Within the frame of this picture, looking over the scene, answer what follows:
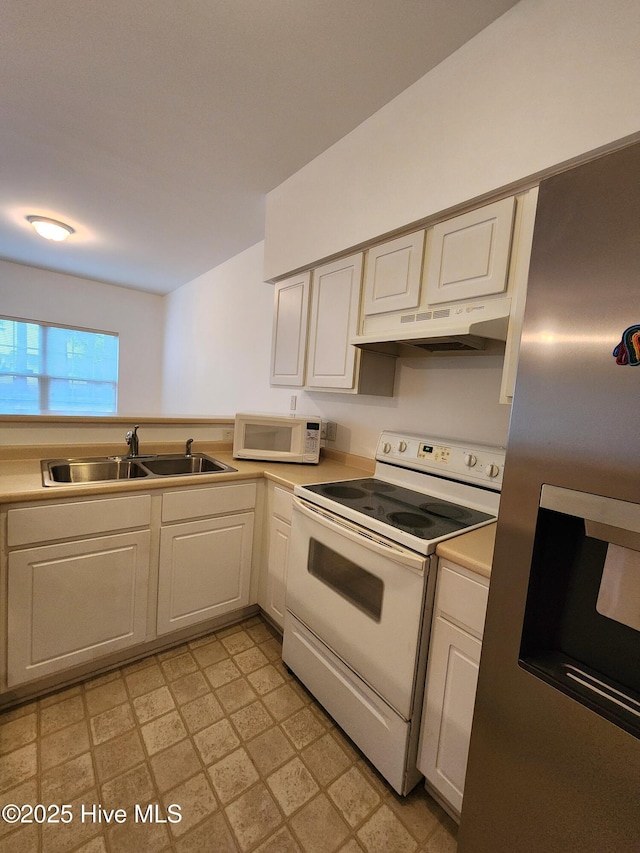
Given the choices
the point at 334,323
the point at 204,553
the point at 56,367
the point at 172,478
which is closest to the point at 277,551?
the point at 204,553

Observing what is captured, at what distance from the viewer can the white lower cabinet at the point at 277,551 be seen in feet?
6.17

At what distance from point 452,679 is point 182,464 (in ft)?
5.81

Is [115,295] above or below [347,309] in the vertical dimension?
above

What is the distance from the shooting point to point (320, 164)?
203 cm

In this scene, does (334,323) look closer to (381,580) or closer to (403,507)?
(403,507)

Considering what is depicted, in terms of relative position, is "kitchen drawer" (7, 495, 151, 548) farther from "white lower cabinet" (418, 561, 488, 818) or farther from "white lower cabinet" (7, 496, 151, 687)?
"white lower cabinet" (418, 561, 488, 818)

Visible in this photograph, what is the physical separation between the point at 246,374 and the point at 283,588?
6.68ft

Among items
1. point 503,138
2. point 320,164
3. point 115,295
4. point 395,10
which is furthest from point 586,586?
point 115,295

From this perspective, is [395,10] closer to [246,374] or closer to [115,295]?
[246,374]

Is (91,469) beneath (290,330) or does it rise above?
beneath

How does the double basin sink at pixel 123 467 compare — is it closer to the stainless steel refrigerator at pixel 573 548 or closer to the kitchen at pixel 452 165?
the kitchen at pixel 452 165

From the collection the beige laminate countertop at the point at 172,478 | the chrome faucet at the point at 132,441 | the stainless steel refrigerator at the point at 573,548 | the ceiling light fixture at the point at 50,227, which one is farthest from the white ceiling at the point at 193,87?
the beige laminate countertop at the point at 172,478

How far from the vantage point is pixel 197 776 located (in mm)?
1273

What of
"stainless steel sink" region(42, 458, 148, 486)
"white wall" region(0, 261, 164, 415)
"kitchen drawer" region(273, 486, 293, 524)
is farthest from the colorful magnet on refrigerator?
"white wall" region(0, 261, 164, 415)
